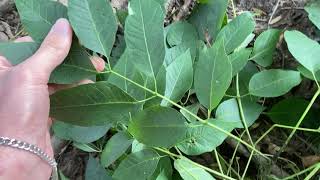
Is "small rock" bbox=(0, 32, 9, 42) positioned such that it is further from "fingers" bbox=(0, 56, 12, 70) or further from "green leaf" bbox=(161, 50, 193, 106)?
"green leaf" bbox=(161, 50, 193, 106)

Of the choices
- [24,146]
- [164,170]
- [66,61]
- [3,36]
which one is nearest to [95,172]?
[164,170]

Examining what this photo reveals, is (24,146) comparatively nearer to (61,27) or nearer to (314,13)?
(61,27)

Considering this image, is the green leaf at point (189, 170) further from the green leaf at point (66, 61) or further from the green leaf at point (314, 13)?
the green leaf at point (314, 13)

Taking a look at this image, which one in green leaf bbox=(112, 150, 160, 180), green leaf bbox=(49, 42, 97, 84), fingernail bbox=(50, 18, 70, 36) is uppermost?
fingernail bbox=(50, 18, 70, 36)

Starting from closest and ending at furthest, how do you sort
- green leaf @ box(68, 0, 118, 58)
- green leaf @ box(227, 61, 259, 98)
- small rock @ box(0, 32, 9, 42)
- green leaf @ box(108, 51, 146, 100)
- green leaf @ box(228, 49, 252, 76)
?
1. green leaf @ box(68, 0, 118, 58)
2. green leaf @ box(108, 51, 146, 100)
3. green leaf @ box(228, 49, 252, 76)
4. green leaf @ box(227, 61, 259, 98)
5. small rock @ box(0, 32, 9, 42)

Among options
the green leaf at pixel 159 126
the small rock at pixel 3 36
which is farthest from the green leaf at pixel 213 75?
the small rock at pixel 3 36

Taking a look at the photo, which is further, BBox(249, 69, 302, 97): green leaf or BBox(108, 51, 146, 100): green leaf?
BBox(249, 69, 302, 97): green leaf

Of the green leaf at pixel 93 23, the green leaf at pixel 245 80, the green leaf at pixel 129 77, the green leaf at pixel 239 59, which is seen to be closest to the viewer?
the green leaf at pixel 93 23

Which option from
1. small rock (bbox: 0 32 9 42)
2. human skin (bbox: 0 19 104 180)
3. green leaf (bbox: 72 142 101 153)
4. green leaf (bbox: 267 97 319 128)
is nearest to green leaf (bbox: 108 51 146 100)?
human skin (bbox: 0 19 104 180)
